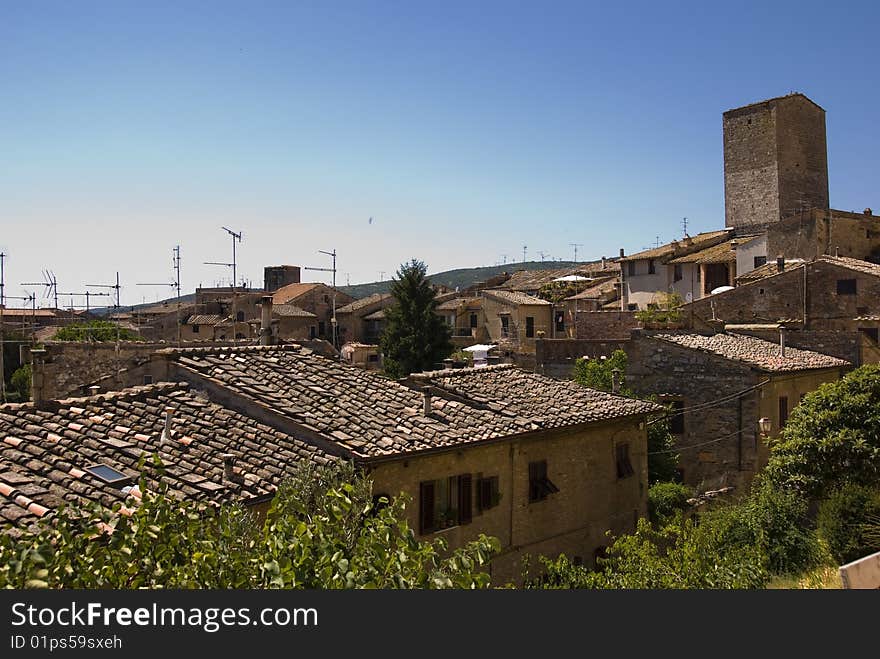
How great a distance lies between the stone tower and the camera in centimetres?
5259

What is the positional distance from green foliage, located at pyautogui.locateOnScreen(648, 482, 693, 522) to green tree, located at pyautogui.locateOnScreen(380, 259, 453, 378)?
2574 centimetres

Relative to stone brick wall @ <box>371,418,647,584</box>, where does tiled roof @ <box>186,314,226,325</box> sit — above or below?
above

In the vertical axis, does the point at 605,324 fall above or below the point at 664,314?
below

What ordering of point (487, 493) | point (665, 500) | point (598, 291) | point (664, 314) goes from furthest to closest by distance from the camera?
point (598, 291)
point (664, 314)
point (665, 500)
point (487, 493)

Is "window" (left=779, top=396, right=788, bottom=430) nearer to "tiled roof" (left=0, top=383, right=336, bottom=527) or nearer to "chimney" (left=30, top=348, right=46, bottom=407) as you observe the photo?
"tiled roof" (left=0, top=383, right=336, bottom=527)

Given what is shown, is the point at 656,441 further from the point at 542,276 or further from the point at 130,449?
the point at 542,276

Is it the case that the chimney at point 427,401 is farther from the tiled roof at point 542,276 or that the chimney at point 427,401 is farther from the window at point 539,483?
the tiled roof at point 542,276

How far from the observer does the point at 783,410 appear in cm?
2311

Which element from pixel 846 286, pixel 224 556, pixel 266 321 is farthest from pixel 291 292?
pixel 224 556

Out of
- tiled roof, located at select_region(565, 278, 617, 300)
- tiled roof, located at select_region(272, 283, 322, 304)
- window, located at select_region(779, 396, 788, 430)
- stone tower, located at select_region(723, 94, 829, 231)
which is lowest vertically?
window, located at select_region(779, 396, 788, 430)

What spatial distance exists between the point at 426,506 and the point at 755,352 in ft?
49.5

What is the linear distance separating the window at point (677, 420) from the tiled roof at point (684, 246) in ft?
81.4

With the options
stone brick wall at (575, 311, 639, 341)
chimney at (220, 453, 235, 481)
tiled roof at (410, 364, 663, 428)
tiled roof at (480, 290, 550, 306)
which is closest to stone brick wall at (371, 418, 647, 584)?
tiled roof at (410, 364, 663, 428)

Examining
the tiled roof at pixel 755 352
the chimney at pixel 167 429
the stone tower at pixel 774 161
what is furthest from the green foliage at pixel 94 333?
the stone tower at pixel 774 161
